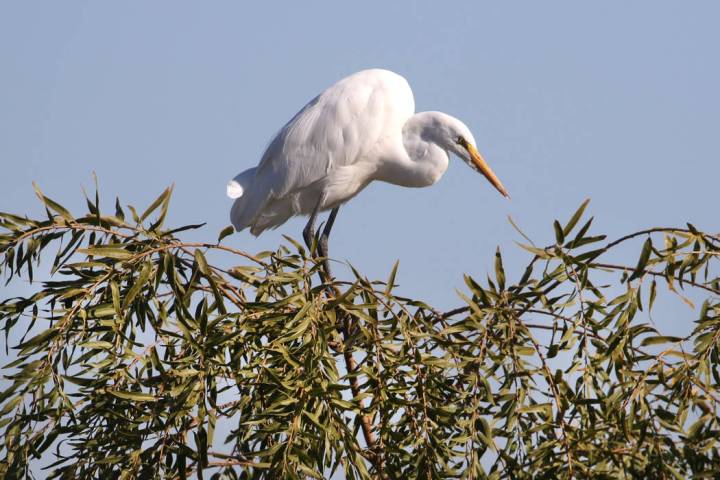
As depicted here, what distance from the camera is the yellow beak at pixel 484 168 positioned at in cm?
507

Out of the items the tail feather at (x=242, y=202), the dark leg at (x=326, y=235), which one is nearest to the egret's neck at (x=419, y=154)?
the dark leg at (x=326, y=235)

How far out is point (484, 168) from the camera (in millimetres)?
5098

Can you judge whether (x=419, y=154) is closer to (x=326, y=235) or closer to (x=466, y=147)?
(x=466, y=147)

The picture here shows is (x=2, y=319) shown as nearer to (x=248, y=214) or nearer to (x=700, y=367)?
(x=700, y=367)

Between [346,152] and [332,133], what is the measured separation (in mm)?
112

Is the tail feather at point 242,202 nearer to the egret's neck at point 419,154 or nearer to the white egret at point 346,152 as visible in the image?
the white egret at point 346,152

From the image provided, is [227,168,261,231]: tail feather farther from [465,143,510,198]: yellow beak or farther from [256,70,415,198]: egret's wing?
[465,143,510,198]: yellow beak

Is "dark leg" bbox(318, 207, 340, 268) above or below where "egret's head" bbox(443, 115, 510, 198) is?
below

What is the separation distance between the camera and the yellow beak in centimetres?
507

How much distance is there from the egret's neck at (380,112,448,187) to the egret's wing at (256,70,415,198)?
0.09m

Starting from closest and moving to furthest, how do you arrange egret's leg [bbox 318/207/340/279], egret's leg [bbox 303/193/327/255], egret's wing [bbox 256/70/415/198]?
egret's wing [bbox 256/70/415/198]
egret's leg [bbox 303/193/327/255]
egret's leg [bbox 318/207/340/279]

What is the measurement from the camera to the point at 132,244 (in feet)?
8.34

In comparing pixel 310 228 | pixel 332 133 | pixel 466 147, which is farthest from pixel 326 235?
pixel 466 147

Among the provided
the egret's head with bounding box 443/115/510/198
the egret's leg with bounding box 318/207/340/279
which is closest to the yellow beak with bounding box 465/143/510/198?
the egret's head with bounding box 443/115/510/198
